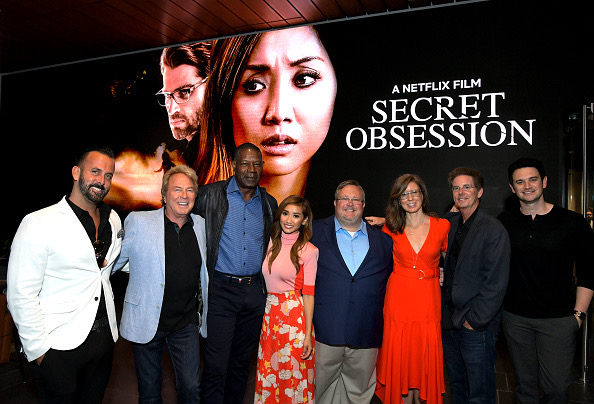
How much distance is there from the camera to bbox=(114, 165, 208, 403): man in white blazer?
2330 mm

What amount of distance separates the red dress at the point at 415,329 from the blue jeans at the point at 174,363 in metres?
1.29

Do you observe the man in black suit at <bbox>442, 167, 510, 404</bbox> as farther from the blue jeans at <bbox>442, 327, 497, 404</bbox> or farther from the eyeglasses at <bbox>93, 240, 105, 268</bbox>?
the eyeglasses at <bbox>93, 240, 105, 268</bbox>

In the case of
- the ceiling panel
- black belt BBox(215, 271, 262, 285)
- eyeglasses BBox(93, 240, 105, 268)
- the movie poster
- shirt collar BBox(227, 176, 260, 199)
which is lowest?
black belt BBox(215, 271, 262, 285)

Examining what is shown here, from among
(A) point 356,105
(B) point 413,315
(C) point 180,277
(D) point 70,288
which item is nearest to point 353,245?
(B) point 413,315

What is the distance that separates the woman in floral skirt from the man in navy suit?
0.08 m

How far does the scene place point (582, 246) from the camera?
2514 mm

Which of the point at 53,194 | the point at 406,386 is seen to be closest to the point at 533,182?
the point at 406,386

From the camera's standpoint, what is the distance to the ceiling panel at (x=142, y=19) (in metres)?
4.41

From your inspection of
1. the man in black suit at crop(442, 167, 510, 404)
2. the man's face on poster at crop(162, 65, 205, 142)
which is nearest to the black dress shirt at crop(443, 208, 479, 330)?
the man in black suit at crop(442, 167, 510, 404)

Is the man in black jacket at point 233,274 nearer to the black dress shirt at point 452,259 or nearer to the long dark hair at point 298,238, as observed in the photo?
the long dark hair at point 298,238

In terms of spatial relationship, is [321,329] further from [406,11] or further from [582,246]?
[406,11]

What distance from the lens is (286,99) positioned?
502cm

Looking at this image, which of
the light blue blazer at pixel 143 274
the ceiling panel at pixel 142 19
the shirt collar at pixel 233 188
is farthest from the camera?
the ceiling panel at pixel 142 19

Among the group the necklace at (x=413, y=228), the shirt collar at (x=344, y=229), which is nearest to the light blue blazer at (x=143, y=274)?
the shirt collar at (x=344, y=229)
